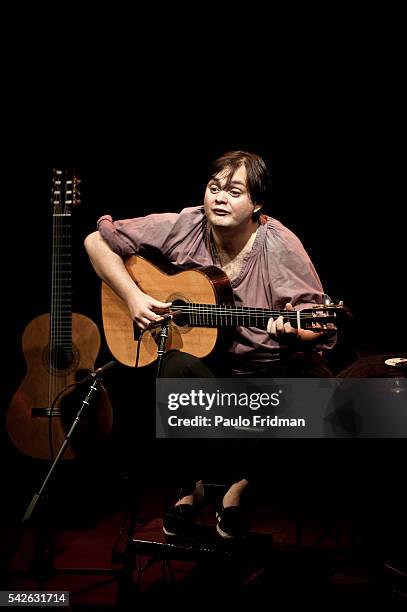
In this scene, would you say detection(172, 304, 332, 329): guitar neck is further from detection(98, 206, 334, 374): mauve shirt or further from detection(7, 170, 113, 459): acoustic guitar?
detection(7, 170, 113, 459): acoustic guitar

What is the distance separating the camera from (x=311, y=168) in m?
3.23

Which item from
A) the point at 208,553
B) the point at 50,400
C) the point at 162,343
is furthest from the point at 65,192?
the point at 208,553

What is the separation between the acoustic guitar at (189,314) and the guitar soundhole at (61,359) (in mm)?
230

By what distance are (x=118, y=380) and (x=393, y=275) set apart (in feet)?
5.00

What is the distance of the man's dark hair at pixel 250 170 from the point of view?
2.48 metres

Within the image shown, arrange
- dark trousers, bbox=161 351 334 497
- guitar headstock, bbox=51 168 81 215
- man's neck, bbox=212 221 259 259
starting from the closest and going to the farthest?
dark trousers, bbox=161 351 334 497 < man's neck, bbox=212 221 259 259 < guitar headstock, bbox=51 168 81 215

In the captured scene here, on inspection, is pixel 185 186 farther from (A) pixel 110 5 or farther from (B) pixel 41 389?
(B) pixel 41 389

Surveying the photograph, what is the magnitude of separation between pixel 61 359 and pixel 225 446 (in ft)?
3.03

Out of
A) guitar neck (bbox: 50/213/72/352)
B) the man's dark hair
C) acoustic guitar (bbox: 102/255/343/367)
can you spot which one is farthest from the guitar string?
guitar neck (bbox: 50/213/72/352)

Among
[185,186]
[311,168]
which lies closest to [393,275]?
[311,168]

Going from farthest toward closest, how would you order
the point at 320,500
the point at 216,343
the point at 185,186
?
1. the point at 185,186
2. the point at 320,500
3. the point at 216,343

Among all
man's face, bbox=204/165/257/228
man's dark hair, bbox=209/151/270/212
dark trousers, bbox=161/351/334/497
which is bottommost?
dark trousers, bbox=161/351/334/497

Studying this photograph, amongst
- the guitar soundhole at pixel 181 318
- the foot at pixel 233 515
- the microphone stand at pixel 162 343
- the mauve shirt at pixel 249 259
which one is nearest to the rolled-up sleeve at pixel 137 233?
the mauve shirt at pixel 249 259

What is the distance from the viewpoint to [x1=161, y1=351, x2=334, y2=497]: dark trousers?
2248 mm
